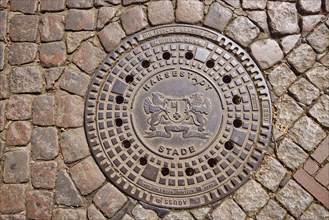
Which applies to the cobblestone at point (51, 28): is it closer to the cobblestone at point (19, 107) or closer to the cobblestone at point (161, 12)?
the cobblestone at point (19, 107)

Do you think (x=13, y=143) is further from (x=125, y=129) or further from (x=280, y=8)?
(x=280, y=8)

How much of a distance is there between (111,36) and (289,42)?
4.30 ft

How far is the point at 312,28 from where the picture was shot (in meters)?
2.70

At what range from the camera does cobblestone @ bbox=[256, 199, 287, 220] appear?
7.99 feet

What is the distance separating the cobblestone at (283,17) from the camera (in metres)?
2.70

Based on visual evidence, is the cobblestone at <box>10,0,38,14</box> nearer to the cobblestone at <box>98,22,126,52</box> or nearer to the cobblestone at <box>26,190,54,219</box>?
the cobblestone at <box>98,22,126,52</box>

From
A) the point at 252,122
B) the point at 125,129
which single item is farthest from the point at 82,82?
the point at 252,122

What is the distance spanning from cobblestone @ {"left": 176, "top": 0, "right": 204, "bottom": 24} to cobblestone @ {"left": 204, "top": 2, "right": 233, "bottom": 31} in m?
A: 0.07

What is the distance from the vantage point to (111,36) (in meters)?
2.77

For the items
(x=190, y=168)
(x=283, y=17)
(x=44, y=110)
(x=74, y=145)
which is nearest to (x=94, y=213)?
(x=74, y=145)

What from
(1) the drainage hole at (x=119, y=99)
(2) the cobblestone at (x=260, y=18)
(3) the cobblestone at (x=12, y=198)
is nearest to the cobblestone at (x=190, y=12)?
(2) the cobblestone at (x=260, y=18)

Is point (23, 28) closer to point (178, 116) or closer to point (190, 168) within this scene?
point (178, 116)

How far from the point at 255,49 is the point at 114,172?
1338mm

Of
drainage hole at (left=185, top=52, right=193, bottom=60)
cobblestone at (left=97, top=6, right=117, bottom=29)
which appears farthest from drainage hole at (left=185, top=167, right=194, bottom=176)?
cobblestone at (left=97, top=6, right=117, bottom=29)
